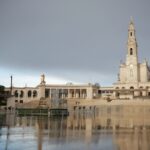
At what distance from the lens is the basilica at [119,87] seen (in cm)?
11181

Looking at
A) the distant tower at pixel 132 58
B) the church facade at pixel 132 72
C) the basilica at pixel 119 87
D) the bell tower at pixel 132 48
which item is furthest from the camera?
the bell tower at pixel 132 48

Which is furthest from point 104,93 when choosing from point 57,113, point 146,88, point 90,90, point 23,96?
point 57,113

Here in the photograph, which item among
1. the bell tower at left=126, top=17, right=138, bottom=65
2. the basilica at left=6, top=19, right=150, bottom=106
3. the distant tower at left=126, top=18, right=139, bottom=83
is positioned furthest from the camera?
the bell tower at left=126, top=17, right=138, bottom=65

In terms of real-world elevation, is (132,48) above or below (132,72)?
above

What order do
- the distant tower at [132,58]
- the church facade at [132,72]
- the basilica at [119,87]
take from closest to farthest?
the basilica at [119,87]
the church facade at [132,72]
the distant tower at [132,58]

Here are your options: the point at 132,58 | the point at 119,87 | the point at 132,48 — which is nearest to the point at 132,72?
the point at 132,58

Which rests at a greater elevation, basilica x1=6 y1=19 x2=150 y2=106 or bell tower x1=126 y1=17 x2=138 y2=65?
bell tower x1=126 y1=17 x2=138 y2=65

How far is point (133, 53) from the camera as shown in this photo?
117m

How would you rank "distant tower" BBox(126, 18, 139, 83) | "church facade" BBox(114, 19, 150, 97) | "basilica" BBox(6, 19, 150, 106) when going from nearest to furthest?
"basilica" BBox(6, 19, 150, 106), "church facade" BBox(114, 19, 150, 97), "distant tower" BBox(126, 18, 139, 83)

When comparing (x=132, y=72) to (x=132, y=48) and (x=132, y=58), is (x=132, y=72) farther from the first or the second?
(x=132, y=48)

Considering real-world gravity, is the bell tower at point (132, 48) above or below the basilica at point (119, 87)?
above

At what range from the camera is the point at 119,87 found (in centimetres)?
11406

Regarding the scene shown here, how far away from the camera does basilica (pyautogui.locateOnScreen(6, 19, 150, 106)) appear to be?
111812 millimetres

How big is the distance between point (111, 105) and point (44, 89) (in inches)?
1301
